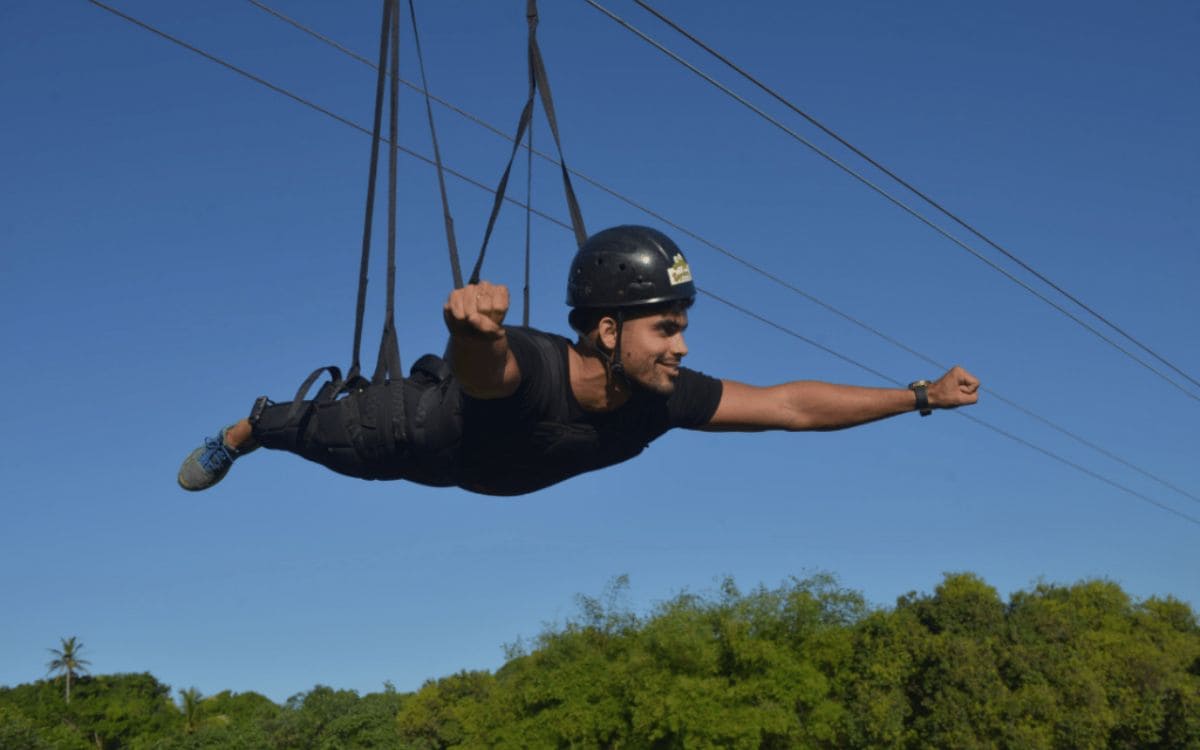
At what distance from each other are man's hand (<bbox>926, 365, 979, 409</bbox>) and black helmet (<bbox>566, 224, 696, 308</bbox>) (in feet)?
4.68

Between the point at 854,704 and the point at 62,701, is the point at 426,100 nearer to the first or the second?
the point at 854,704

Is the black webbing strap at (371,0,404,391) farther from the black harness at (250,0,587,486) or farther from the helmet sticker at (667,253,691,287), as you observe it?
the helmet sticker at (667,253,691,287)

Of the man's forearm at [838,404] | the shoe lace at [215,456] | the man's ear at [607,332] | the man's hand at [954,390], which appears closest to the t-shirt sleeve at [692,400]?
the man's forearm at [838,404]

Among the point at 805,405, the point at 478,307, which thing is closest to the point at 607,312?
the point at 478,307

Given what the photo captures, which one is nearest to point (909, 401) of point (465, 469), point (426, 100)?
point (465, 469)

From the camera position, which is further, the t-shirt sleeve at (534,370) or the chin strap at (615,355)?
the chin strap at (615,355)

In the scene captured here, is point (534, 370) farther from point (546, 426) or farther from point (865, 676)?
point (865, 676)

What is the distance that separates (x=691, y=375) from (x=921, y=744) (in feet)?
122

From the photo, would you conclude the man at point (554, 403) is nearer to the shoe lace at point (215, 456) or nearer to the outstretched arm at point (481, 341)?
the outstretched arm at point (481, 341)

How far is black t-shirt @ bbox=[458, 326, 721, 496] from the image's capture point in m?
4.91

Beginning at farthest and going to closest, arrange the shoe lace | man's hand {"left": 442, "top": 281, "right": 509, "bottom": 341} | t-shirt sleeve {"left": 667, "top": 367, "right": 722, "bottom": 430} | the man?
the shoe lace < t-shirt sleeve {"left": 667, "top": 367, "right": 722, "bottom": 430} < the man < man's hand {"left": 442, "top": 281, "right": 509, "bottom": 341}

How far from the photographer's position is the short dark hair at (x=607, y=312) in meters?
5.17

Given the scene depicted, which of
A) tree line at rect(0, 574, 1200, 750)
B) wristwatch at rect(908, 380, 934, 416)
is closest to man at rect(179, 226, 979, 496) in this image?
wristwatch at rect(908, 380, 934, 416)

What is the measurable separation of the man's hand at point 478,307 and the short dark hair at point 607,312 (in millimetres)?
1146
